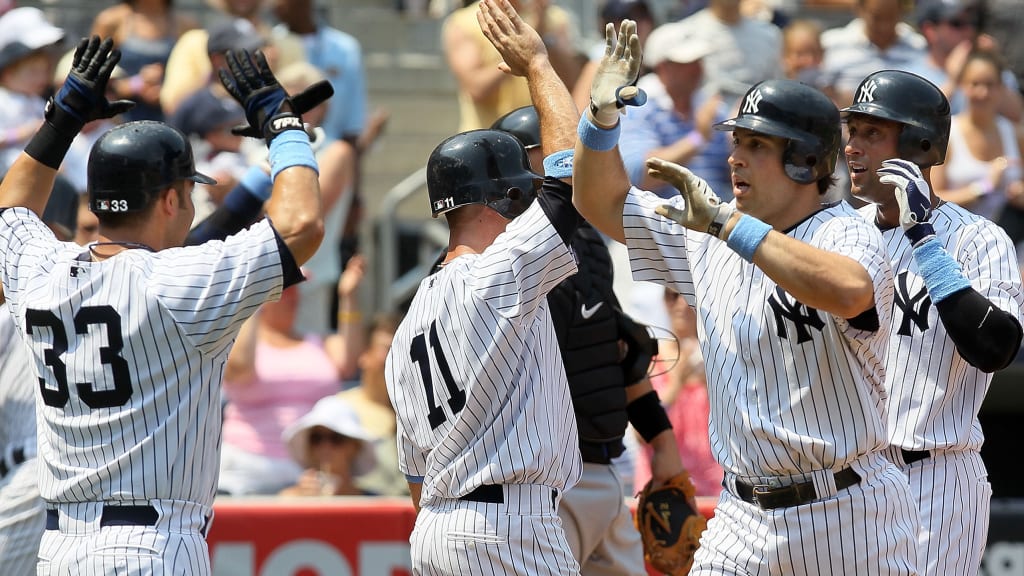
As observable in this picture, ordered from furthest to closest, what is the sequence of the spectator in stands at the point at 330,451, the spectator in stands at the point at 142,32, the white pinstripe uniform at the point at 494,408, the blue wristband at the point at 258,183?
the spectator in stands at the point at 142,32
the spectator in stands at the point at 330,451
the blue wristband at the point at 258,183
the white pinstripe uniform at the point at 494,408

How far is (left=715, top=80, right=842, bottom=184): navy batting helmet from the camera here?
14.0 feet

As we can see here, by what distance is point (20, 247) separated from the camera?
14.4ft

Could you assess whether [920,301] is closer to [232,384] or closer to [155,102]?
[232,384]

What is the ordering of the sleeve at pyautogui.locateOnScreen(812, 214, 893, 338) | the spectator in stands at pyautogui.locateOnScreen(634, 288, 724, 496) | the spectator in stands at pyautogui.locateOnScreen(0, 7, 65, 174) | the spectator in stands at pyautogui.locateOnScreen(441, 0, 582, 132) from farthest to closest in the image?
the spectator in stands at pyautogui.locateOnScreen(441, 0, 582, 132) → the spectator in stands at pyautogui.locateOnScreen(0, 7, 65, 174) → the spectator in stands at pyautogui.locateOnScreen(634, 288, 724, 496) → the sleeve at pyautogui.locateOnScreen(812, 214, 893, 338)

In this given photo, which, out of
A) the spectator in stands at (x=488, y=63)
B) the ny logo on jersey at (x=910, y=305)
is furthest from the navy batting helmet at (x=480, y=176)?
the spectator in stands at (x=488, y=63)

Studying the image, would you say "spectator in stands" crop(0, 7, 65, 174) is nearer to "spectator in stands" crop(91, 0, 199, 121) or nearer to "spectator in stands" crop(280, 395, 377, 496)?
"spectator in stands" crop(91, 0, 199, 121)

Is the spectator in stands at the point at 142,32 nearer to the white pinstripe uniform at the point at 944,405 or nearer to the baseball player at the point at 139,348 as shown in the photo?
the baseball player at the point at 139,348

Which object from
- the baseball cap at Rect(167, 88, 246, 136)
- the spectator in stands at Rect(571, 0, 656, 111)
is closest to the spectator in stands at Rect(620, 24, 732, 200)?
the spectator in stands at Rect(571, 0, 656, 111)

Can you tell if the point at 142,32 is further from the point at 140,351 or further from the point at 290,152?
the point at 140,351

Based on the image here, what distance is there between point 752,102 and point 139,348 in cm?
191

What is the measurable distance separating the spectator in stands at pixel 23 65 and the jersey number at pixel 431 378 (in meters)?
4.87

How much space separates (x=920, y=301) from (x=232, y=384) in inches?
156

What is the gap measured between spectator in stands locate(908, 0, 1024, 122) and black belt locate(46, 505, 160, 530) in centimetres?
668

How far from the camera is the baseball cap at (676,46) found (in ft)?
28.4
